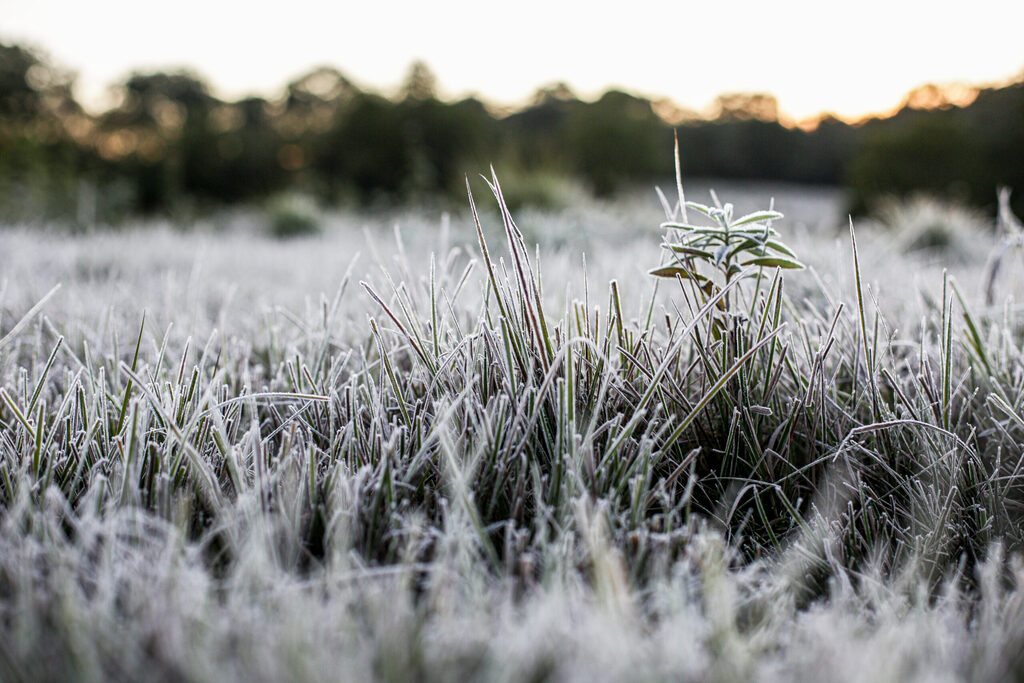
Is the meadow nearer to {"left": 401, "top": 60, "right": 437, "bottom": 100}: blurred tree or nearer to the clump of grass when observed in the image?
the clump of grass

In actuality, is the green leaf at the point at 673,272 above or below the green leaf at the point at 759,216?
below

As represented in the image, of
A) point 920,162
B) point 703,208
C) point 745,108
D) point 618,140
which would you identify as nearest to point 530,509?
point 703,208

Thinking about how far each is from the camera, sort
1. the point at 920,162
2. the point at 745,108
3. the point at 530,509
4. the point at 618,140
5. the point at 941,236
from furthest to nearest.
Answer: the point at 745,108 < the point at 618,140 < the point at 920,162 < the point at 941,236 < the point at 530,509

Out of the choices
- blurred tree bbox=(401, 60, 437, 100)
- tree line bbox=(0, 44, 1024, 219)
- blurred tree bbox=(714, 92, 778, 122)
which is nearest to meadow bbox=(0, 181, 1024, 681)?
tree line bbox=(0, 44, 1024, 219)

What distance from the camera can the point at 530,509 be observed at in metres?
0.78

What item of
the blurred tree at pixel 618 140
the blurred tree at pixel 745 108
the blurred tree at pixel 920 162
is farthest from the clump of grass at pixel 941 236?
the blurred tree at pixel 745 108

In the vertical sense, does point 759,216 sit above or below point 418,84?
below

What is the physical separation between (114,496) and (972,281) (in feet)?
9.45

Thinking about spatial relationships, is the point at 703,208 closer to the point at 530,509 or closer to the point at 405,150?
the point at 530,509

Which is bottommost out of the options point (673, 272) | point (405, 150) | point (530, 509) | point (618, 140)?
point (530, 509)

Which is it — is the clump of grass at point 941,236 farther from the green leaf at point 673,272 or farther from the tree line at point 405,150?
the green leaf at point 673,272

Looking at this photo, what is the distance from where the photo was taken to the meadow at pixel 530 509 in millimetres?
477

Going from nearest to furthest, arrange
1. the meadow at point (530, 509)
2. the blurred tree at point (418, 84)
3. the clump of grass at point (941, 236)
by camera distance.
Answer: the meadow at point (530, 509) → the clump of grass at point (941, 236) → the blurred tree at point (418, 84)

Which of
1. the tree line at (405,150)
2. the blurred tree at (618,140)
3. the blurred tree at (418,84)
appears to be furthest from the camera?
the blurred tree at (618,140)
